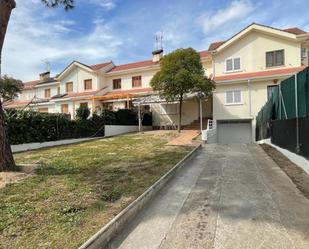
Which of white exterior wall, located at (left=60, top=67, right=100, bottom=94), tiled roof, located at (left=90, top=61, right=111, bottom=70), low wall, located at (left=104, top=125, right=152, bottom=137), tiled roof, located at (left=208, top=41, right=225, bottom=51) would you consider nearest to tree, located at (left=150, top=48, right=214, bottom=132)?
low wall, located at (left=104, top=125, right=152, bottom=137)

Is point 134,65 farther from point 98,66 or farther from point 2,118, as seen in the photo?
point 2,118

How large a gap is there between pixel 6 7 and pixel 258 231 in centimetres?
867

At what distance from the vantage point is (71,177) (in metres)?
7.80

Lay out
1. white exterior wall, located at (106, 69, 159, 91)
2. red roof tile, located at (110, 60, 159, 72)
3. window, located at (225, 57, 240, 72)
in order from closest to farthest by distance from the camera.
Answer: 1. window, located at (225, 57, 240, 72)
2. white exterior wall, located at (106, 69, 159, 91)
3. red roof tile, located at (110, 60, 159, 72)

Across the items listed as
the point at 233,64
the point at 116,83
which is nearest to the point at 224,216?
the point at 233,64

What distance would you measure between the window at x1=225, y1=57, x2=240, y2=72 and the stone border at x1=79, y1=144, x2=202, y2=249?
2049cm

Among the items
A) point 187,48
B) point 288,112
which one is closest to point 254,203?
point 288,112

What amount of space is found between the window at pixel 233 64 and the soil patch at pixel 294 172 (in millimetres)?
15550

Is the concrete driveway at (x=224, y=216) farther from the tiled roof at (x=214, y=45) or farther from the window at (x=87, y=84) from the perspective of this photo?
the window at (x=87, y=84)

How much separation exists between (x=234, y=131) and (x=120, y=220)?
22.0 metres

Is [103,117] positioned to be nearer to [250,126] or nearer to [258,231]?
[250,126]

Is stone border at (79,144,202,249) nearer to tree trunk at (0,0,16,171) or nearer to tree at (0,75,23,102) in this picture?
tree trunk at (0,0,16,171)

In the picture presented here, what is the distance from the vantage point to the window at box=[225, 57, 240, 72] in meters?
25.3

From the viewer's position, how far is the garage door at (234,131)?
24752 millimetres
